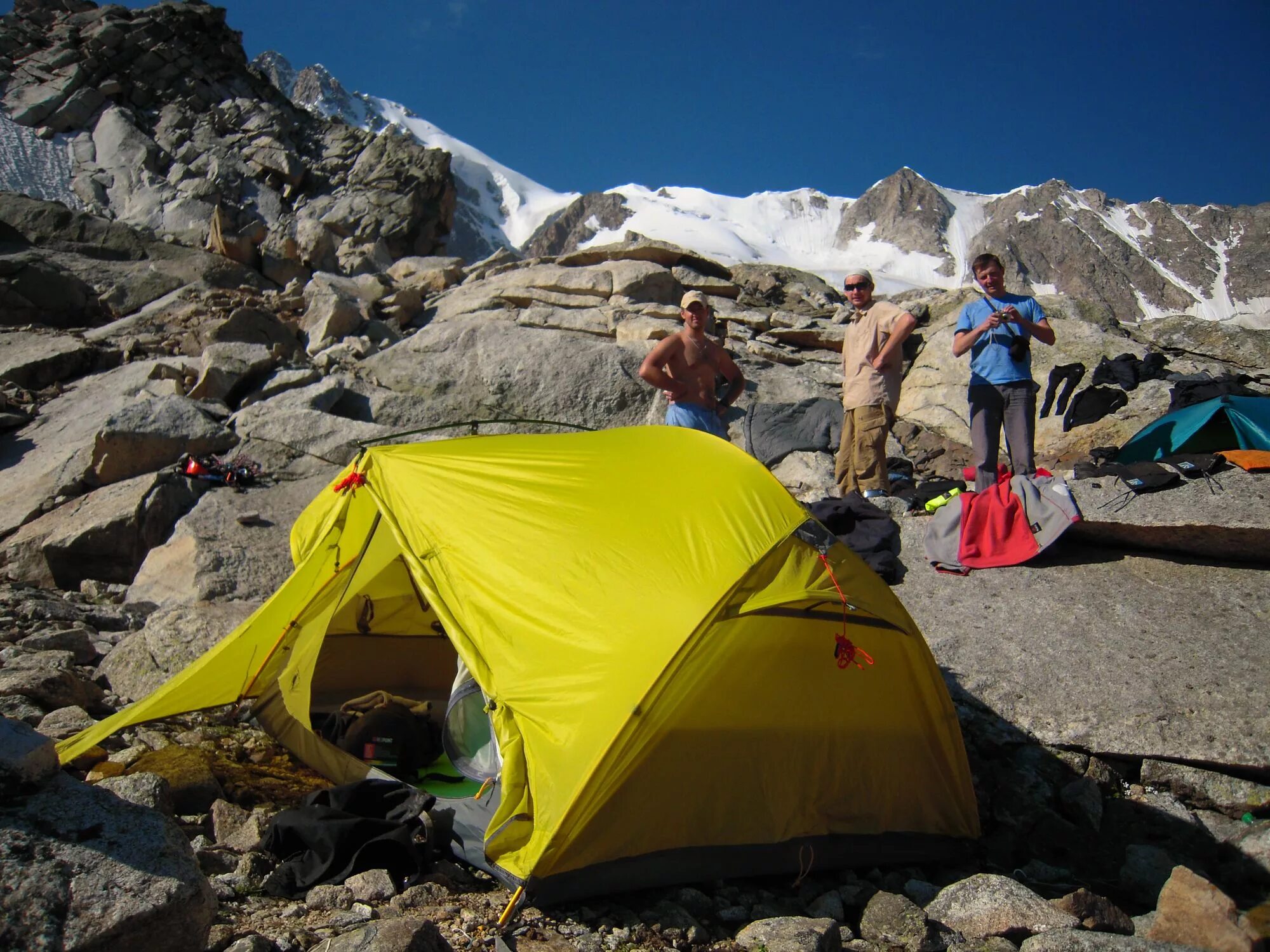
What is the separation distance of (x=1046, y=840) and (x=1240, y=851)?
2.83ft

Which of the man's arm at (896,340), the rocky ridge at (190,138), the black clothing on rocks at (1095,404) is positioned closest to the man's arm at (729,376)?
the man's arm at (896,340)

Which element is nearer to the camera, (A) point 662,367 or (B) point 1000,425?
(A) point 662,367

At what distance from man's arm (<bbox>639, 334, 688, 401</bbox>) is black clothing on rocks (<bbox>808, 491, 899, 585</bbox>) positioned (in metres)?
1.57

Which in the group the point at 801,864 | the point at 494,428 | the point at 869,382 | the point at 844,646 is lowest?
the point at 801,864

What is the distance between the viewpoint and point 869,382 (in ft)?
24.3

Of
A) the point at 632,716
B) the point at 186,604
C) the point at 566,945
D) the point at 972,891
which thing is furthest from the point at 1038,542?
the point at 186,604

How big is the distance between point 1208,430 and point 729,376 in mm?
4096

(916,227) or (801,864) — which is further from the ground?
(916,227)

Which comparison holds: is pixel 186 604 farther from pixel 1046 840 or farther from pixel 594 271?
pixel 594 271

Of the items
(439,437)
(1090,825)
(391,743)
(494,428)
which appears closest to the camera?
→ (1090,825)

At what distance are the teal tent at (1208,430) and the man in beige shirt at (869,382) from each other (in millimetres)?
2214

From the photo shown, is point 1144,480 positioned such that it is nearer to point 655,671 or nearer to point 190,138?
point 655,671

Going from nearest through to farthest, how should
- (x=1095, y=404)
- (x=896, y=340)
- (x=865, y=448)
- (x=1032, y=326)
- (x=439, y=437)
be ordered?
(x=1032, y=326) < (x=896, y=340) < (x=865, y=448) < (x=1095, y=404) < (x=439, y=437)

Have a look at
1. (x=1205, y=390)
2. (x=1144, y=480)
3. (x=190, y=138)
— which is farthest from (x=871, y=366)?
(x=190, y=138)
